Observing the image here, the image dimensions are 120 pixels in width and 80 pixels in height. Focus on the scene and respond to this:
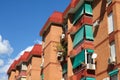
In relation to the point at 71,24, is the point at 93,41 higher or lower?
lower

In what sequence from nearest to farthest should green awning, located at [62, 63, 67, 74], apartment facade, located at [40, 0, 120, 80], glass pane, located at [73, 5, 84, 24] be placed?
apartment facade, located at [40, 0, 120, 80]
glass pane, located at [73, 5, 84, 24]
green awning, located at [62, 63, 67, 74]

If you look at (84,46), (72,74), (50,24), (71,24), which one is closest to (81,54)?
(84,46)

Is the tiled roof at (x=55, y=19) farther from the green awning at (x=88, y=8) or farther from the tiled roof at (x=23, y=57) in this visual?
the tiled roof at (x=23, y=57)

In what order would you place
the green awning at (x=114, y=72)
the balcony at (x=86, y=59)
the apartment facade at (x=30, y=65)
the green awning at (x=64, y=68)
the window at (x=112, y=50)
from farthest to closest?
the apartment facade at (x=30, y=65) → the green awning at (x=64, y=68) → the balcony at (x=86, y=59) → the window at (x=112, y=50) → the green awning at (x=114, y=72)

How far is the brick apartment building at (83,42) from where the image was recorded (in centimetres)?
2512

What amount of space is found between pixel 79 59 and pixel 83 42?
1949 millimetres

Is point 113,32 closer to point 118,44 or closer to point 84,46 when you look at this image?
point 118,44

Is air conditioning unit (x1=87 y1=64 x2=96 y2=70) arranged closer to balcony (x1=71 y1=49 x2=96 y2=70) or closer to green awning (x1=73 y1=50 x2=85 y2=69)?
balcony (x1=71 y1=49 x2=96 y2=70)

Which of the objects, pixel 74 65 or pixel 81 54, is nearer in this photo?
pixel 81 54

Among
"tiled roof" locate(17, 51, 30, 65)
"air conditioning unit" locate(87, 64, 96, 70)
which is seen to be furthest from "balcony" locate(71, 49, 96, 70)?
"tiled roof" locate(17, 51, 30, 65)

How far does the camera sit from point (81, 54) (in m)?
30.2

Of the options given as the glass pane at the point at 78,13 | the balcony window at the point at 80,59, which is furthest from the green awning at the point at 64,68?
the glass pane at the point at 78,13

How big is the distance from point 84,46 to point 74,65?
3.58 m

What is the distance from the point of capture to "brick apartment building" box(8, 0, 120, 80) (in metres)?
25.1
